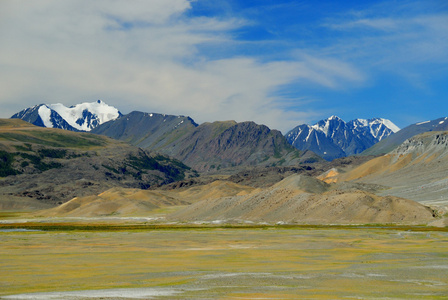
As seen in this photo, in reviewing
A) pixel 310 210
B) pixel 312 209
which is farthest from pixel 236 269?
pixel 312 209

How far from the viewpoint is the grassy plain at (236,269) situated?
35.2 metres

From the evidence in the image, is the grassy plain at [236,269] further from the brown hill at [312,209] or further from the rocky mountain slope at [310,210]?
the brown hill at [312,209]

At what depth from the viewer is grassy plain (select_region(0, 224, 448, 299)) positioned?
115 ft

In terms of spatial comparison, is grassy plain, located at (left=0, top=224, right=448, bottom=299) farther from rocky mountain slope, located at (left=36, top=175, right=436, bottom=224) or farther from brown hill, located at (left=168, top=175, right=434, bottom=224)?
brown hill, located at (left=168, top=175, right=434, bottom=224)

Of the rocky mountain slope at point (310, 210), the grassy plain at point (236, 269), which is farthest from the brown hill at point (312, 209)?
the grassy plain at point (236, 269)

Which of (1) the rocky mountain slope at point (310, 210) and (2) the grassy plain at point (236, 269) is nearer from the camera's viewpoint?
(2) the grassy plain at point (236, 269)

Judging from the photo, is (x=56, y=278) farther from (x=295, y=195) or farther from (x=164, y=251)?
(x=295, y=195)

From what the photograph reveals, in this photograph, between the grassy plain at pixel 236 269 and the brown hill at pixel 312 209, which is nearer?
the grassy plain at pixel 236 269

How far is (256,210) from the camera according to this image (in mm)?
159125

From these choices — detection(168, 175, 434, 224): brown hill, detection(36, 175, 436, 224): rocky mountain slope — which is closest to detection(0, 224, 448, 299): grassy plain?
detection(36, 175, 436, 224): rocky mountain slope

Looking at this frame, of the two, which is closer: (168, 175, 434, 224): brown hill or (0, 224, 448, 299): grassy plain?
(0, 224, 448, 299): grassy plain

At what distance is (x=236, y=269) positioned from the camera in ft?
156

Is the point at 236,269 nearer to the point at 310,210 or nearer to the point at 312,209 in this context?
the point at 310,210

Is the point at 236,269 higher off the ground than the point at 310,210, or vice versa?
the point at 236,269
